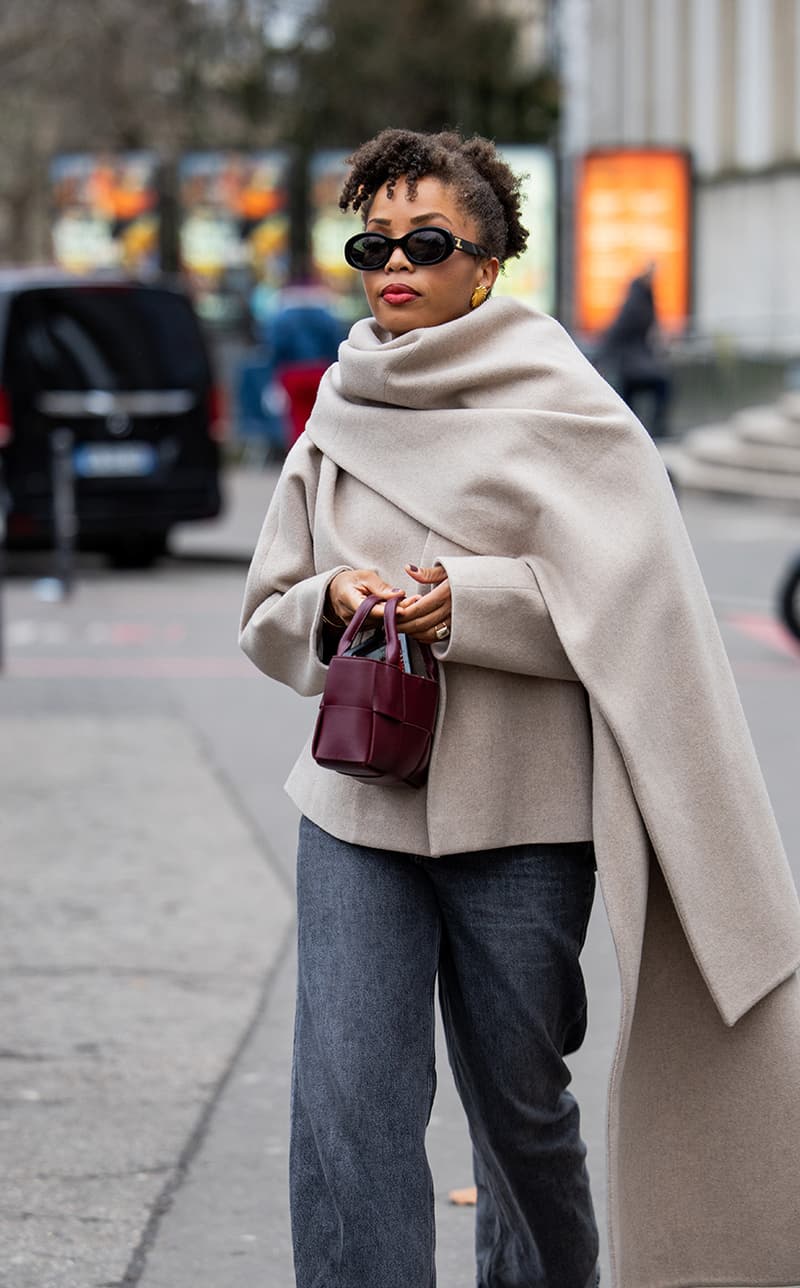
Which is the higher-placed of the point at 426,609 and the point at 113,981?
the point at 426,609

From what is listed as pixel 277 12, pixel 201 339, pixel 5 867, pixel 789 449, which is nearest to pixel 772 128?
pixel 277 12

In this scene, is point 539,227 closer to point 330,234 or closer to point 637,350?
point 637,350

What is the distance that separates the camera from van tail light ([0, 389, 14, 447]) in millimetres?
14367

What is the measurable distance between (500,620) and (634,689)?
19cm

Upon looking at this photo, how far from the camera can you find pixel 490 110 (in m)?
43.5

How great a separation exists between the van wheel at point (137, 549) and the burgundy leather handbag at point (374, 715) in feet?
43.7

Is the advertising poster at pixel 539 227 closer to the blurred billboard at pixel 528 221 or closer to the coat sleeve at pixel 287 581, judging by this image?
the blurred billboard at pixel 528 221

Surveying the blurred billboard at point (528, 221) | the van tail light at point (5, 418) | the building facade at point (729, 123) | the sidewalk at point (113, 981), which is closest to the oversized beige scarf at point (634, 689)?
the sidewalk at point (113, 981)

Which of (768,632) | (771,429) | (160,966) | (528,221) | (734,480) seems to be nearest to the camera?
(160,966)

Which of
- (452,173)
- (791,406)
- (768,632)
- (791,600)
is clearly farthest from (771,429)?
(452,173)

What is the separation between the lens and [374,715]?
2789 mm

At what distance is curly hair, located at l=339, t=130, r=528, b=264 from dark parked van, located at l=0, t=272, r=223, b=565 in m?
11.6

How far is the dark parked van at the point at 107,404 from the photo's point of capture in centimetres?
1448

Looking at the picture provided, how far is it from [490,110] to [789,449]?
2422cm
